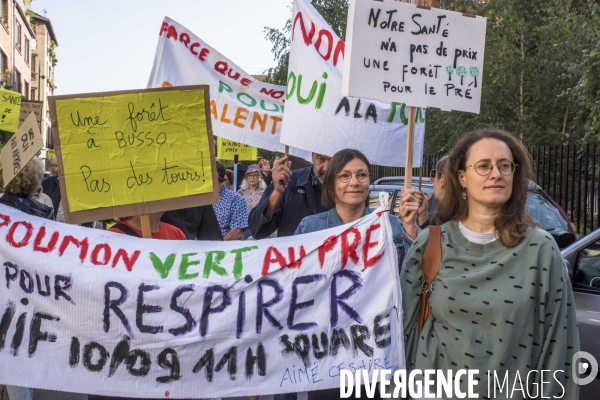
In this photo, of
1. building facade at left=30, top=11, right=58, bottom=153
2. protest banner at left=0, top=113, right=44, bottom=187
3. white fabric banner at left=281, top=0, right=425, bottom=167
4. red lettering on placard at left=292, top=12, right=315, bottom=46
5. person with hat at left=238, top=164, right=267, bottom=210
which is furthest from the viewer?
building facade at left=30, top=11, right=58, bottom=153

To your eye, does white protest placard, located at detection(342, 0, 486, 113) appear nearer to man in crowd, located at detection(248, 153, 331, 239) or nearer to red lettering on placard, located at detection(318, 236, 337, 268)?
red lettering on placard, located at detection(318, 236, 337, 268)

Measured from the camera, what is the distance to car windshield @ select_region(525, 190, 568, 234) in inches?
266

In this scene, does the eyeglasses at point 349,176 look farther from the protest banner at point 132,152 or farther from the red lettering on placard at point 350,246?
the protest banner at point 132,152

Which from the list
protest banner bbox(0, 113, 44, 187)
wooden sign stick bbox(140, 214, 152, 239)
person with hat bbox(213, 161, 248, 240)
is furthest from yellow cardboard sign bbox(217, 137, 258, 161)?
wooden sign stick bbox(140, 214, 152, 239)

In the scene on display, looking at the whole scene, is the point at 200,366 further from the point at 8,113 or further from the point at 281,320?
the point at 8,113

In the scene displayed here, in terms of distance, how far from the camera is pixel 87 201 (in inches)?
127

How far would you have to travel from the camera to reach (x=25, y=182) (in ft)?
15.9

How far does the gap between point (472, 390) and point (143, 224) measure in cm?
167

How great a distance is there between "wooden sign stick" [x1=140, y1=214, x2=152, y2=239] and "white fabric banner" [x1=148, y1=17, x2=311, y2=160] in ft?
9.11

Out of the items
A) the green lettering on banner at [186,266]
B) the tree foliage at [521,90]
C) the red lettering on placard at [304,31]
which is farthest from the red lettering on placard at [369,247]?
the tree foliage at [521,90]

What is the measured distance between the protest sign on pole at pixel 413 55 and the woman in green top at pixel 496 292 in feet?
3.37

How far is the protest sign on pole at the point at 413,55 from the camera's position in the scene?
3715 mm

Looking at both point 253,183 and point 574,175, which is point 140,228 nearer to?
point 253,183

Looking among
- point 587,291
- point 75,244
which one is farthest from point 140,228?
point 587,291
